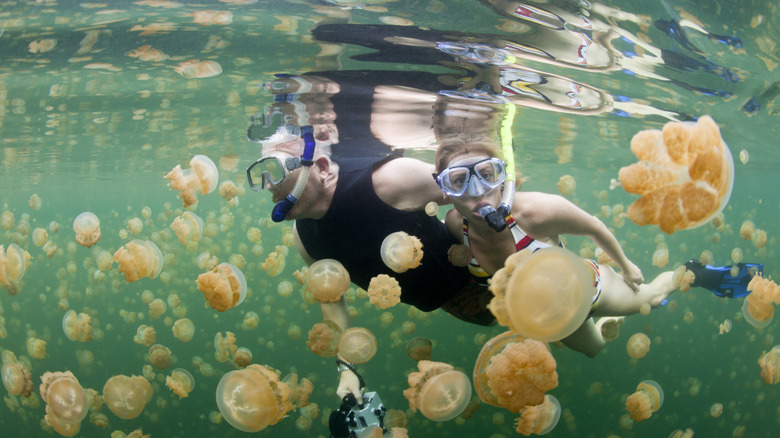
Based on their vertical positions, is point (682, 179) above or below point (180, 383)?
above

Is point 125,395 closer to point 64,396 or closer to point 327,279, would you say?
point 64,396

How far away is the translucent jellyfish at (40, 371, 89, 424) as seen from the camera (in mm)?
4512

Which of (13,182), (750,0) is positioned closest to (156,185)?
(13,182)

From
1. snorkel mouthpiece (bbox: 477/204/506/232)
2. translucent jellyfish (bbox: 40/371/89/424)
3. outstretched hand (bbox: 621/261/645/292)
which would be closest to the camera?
snorkel mouthpiece (bbox: 477/204/506/232)

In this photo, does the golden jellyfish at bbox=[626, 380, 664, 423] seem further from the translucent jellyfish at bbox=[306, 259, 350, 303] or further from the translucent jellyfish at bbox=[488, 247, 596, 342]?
the translucent jellyfish at bbox=[306, 259, 350, 303]

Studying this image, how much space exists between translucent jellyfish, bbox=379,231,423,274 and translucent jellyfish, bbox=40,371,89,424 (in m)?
3.28

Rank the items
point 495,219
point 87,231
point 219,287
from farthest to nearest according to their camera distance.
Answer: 1. point 87,231
2. point 219,287
3. point 495,219

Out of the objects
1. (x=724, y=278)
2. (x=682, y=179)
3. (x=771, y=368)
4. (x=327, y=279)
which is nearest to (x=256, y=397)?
(x=327, y=279)

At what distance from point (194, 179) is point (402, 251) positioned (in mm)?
2932

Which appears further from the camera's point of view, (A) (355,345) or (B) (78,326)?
(B) (78,326)

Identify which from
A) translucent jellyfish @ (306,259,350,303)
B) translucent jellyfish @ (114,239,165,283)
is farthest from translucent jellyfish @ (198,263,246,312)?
translucent jellyfish @ (114,239,165,283)

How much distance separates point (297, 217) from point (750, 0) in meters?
4.26

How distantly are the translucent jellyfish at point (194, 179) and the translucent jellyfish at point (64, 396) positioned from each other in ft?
6.60

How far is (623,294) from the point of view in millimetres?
4246
